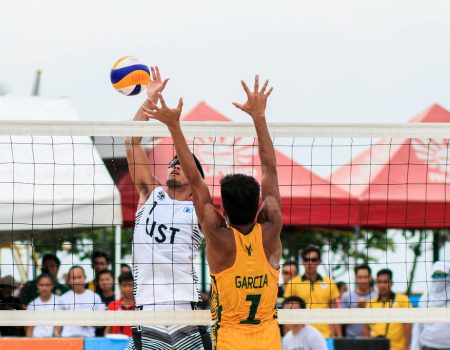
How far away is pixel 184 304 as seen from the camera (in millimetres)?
7305

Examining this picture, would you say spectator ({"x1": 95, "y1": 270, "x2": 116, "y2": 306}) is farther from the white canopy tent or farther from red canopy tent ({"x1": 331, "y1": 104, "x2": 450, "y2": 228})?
red canopy tent ({"x1": 331, "y1": 104, "x2": 450, "y2": 228})

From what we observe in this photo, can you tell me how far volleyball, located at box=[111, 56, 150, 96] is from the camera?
25.6 ft

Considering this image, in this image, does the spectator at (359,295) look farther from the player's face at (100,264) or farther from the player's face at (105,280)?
the player's face at (100,264)

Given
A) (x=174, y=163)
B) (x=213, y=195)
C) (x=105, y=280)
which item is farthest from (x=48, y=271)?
(x=174, y=163)

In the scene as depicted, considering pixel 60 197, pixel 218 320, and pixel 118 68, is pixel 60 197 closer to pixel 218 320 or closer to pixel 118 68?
pixel 118 68

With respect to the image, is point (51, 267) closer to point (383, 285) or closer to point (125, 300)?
point (125, 300)

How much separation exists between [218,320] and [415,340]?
7.42 metres

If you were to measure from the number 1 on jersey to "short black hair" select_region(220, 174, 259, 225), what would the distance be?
0.48 metres

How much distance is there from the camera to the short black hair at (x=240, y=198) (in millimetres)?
5848

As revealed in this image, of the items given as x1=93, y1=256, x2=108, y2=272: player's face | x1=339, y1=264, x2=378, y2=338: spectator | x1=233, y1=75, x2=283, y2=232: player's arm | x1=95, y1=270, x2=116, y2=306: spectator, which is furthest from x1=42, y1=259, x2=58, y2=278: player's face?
x1=233, y1=75, x2=283, y2=232: player's arm

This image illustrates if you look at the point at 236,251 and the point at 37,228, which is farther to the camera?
the point at 37,228

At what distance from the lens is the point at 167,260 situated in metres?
7.17

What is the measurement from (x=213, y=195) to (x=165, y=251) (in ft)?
21.4

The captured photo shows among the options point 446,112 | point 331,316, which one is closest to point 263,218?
point 331,316
